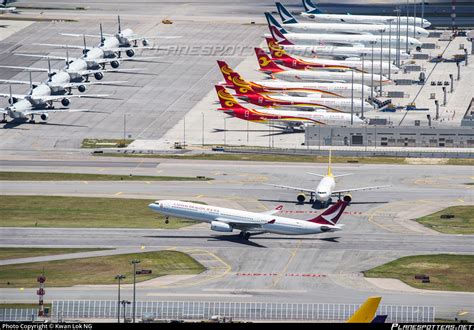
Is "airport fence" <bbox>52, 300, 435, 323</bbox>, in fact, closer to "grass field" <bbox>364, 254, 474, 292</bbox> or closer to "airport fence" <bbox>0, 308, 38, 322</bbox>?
"airport fence" <bbox>0, 308, 38, 322</bbox>

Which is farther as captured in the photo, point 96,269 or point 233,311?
point 96,269

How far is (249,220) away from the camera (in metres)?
186

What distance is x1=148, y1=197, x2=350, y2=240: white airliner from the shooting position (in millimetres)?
184000

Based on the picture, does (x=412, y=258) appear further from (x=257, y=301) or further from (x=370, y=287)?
(x=257, y=301)

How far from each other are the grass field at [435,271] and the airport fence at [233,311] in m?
12.3

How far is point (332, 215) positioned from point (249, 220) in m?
9.90

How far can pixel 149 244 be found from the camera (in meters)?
183

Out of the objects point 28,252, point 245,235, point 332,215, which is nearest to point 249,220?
point 245,235

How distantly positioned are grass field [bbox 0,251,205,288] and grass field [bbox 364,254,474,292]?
20923 mm

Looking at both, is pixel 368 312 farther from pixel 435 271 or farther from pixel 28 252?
pixel 28 252

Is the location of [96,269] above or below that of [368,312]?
below

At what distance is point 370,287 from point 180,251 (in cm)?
2583

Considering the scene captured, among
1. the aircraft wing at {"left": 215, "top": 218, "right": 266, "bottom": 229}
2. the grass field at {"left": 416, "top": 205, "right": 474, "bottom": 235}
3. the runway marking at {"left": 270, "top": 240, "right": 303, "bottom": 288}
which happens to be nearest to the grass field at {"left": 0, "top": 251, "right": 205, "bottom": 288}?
the runway marking at {"left": 270, "top": 240, "right": 303, "bottom": 288}

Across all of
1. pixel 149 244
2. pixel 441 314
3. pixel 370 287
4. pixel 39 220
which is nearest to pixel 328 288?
pixel 370 287
